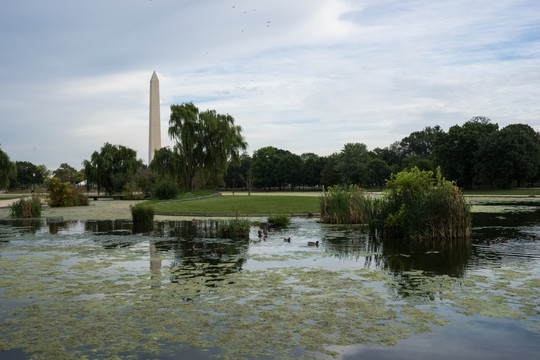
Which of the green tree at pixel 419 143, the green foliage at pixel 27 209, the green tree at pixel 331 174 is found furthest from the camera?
the green tree at pixel 419 143

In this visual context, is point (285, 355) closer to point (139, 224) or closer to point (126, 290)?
point (126, 290)

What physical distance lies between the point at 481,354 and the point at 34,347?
5392mm

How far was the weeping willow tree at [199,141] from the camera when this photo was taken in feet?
177

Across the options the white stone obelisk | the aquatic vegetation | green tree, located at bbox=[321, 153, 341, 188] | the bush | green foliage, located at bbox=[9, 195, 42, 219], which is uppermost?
the white stone obelisk

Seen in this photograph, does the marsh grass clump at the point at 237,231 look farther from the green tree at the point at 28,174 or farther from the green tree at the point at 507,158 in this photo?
the green tree at the point at 28,174

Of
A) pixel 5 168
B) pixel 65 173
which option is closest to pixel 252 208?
pixel 5 168

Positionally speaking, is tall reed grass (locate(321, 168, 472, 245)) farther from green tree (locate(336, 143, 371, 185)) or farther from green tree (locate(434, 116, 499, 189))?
green tree (locate(336, 143, 371, 185))

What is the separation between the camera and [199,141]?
54531 millimetres

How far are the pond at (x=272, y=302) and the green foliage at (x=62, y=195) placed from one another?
32.6 meters

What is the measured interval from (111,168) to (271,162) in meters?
59.3

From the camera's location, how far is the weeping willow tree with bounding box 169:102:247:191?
53.9 meters

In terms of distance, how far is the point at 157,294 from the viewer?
867cm

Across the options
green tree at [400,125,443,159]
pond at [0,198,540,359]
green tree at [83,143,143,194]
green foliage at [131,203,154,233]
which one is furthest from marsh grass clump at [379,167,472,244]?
green tree at [400,125,443,159]

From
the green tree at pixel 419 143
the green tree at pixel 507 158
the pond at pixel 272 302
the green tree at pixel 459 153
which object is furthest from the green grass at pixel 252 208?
the green tree at pixel 419 143
